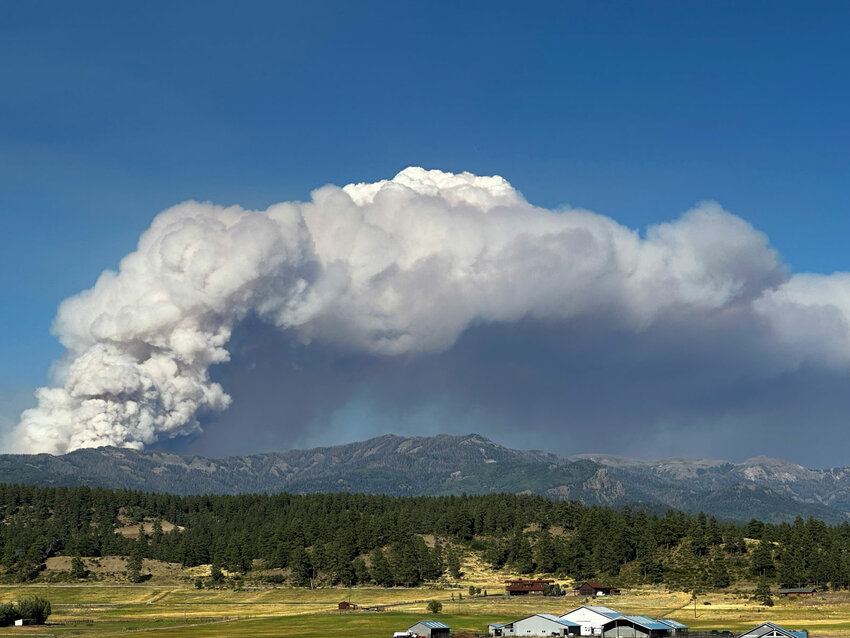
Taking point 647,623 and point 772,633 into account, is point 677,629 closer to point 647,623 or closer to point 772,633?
point 647,623

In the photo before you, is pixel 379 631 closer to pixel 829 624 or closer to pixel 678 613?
pixel 678 613

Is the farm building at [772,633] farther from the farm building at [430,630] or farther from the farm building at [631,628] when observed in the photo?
the farm building at [430,630]

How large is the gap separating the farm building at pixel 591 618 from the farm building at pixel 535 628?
4.23ft

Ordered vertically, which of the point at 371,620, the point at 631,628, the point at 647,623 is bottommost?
the point at 371,620

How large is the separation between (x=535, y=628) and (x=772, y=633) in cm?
3580

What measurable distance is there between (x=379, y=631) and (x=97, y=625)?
54.1 m

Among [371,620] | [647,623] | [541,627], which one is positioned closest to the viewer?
[647,623]

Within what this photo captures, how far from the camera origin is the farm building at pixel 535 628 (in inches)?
5955

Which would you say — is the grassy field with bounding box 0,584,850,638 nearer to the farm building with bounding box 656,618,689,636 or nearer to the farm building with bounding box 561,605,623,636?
the farm building with bounding box 656,618,689,636

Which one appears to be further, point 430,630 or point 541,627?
point 541,627

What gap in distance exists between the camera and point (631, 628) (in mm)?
150125

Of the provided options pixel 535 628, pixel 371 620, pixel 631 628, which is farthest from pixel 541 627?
pixel 371 620

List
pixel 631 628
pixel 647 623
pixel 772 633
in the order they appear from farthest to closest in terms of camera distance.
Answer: pixel 631 628
pixel 647 623
pixel 772 633

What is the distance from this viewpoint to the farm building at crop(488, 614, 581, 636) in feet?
496
